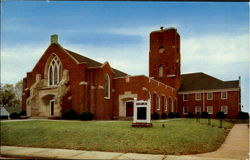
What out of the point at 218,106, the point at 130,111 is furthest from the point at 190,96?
the point at 130,111

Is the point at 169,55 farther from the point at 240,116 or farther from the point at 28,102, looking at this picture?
the point at 28,102

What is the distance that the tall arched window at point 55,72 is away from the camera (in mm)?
34031

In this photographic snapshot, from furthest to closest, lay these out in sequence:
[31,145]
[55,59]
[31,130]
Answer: [55,59] < [31,130] < [31,145]

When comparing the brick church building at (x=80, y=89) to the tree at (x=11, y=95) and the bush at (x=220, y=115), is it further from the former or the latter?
the tree at (x=11, y=95)

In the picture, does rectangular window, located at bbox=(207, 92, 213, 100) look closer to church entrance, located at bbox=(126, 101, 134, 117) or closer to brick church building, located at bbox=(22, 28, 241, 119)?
brick church building, located at bbox=(22, 28, 241, 119)

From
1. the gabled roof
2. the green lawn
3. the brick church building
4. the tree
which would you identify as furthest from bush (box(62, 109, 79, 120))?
the gabled roof

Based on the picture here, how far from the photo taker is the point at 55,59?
3453 centimetres

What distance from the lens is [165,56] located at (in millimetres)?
50719

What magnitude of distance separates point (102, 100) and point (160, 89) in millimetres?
12168

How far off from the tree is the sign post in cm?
3888

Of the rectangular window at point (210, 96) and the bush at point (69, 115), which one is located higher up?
the rectangular window at point (210, 96)

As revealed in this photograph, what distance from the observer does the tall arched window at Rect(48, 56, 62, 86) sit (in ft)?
112

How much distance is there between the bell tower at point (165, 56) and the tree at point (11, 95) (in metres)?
27.6

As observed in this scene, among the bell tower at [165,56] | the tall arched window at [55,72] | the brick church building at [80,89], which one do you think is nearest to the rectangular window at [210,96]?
the bell tower at [165,56]
